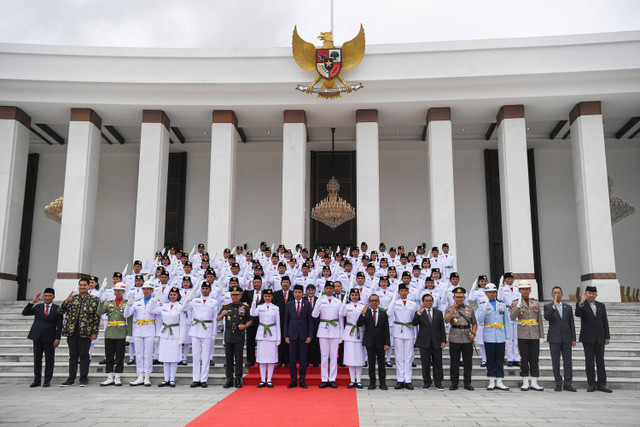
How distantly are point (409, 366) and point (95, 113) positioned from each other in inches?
470

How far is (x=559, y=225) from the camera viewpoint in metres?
18.5

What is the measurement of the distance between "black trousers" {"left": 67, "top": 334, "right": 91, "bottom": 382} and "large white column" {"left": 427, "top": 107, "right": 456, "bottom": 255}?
9.07 metres

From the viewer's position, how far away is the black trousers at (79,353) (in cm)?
799

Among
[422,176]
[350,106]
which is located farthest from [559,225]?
[350,106]

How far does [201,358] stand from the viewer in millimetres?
7957

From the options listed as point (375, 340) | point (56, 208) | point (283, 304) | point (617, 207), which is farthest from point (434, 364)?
point (56, 208)

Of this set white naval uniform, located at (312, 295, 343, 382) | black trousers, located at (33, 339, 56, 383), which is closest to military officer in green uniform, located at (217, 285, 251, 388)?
white naval uniform, located at (312, 295, 343, 382)

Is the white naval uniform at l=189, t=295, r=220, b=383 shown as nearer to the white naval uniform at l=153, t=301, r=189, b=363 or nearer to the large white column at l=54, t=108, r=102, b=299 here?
the white naval uniform at l=153, t=301, r=189, b=363

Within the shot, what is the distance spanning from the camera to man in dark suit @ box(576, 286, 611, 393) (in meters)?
7.60

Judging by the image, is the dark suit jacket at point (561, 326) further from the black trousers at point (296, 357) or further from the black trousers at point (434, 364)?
the black trousers at point (296, 357)

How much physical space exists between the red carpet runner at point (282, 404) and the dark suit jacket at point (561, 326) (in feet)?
9.82

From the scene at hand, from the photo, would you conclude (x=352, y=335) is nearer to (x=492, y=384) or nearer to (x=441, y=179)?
(x=492, y=384)

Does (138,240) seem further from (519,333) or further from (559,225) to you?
(559,225)

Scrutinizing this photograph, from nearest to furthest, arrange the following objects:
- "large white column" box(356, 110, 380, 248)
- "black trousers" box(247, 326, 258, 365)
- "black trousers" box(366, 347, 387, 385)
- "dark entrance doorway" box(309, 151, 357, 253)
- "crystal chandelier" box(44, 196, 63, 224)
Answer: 1. "black trousers" box(366, 347, 387, 385)
2. "black trousers" box(247, 326, 258, 365)
3. "large white column" box(356, 110, 380, 248)
4. "crystal chandelier" box(44, 196, 63, 224)
5. "dark entrance doorway" box(309, 151, 357, 253)
